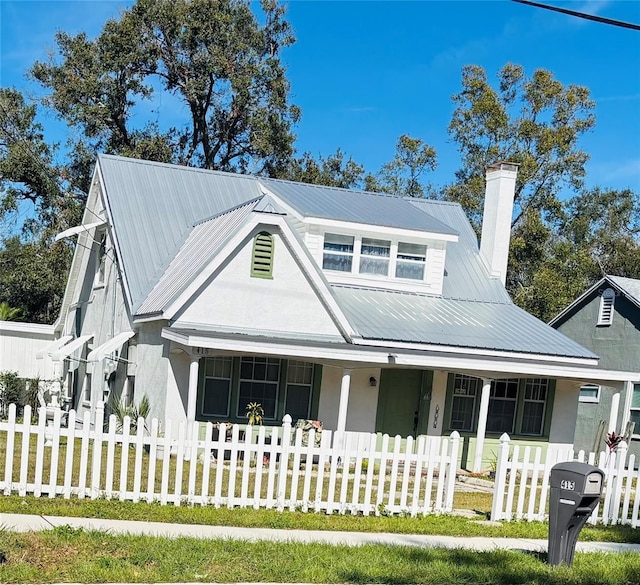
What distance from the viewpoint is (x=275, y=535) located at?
30.9 feet

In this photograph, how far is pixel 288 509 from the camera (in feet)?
36.2

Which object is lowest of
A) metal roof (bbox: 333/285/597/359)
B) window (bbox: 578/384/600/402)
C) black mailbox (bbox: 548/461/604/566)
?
window (bbox: 578/384/600/402)

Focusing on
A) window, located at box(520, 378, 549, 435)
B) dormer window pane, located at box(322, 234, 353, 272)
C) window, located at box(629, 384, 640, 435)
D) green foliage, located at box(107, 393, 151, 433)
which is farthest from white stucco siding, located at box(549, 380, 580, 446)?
green foliage, located at box(107, 393, 151, 433)

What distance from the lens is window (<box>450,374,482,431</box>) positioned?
1967 cm

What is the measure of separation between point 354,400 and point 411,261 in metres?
4.22

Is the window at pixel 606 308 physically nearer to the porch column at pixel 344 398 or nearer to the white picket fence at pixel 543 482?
the porch column at pixel 344 398

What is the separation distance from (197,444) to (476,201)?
29430 millimetres

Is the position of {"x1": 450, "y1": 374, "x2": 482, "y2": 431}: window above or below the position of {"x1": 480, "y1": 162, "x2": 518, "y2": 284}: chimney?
below

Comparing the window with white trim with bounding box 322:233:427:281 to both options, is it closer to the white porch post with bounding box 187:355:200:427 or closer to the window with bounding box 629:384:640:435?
the white porch post with bounding box 187:355:200:427

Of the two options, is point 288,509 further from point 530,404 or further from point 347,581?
point 530,404

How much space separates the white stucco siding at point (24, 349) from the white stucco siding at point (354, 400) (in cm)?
1088

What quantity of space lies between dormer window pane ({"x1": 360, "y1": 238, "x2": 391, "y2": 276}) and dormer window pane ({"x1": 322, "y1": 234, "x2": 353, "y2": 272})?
0.34 metres

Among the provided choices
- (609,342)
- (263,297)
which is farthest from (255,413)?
(609,342)

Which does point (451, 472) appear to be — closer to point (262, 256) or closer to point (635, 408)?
point (262, 256)
